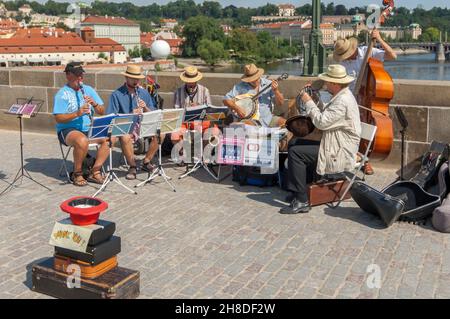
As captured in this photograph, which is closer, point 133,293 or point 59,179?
point 133,293

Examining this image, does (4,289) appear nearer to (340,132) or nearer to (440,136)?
(340,132)

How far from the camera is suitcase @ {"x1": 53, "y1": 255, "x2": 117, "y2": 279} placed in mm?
4180

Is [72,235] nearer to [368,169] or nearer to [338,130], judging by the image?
[338,130]

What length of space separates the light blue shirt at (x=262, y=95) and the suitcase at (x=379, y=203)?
2023 millimetres

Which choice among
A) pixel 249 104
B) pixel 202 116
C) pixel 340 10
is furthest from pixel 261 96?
pixel 340 10

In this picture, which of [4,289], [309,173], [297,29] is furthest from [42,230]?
[297,29]

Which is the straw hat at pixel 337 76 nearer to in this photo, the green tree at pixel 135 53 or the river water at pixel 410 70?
the river water at pixel 410 70

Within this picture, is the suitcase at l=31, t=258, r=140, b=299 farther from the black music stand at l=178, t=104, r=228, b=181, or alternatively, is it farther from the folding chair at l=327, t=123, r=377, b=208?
the black music stand at l=178, t=104, r=228, b=181

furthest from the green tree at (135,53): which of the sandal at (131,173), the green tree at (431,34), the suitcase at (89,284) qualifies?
the suitcase at (89,284)

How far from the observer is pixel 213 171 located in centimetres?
817

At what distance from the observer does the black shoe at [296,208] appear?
6.34 m

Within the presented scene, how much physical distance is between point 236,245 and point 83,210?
1673mm

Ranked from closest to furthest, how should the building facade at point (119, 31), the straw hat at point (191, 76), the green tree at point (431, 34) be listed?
the straw hat at point (191, 76) < the green tree at point (431, 34) < the building facade at point (119, 31)

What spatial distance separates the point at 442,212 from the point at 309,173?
151 cm
